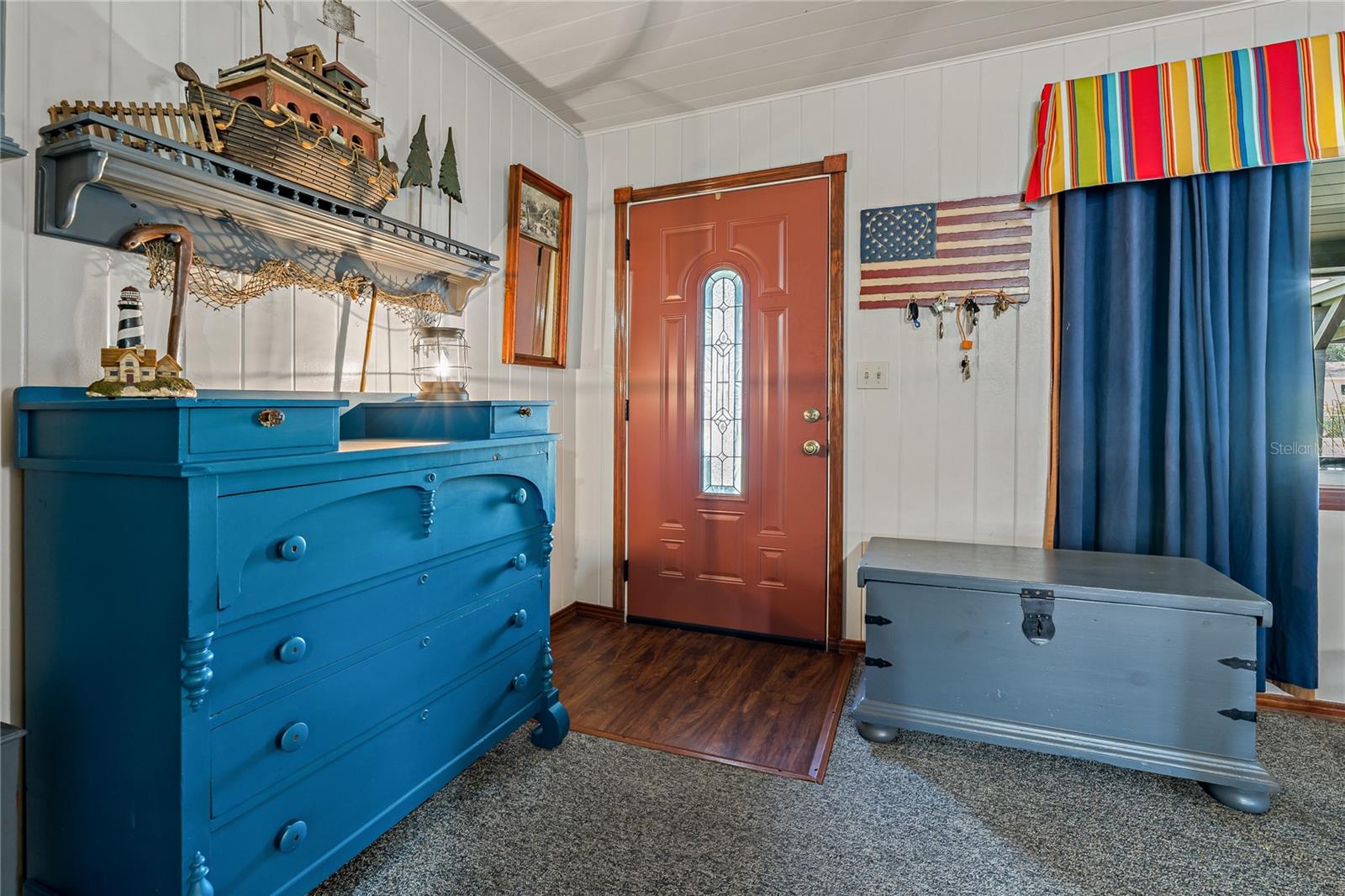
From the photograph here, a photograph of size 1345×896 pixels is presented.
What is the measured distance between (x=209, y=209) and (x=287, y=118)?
29cm

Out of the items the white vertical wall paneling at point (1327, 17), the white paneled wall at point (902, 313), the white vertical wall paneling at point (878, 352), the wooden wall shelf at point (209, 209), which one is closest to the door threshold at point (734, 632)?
the white paneled wall at point (902, 313)

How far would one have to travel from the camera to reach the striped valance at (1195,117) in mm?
2223

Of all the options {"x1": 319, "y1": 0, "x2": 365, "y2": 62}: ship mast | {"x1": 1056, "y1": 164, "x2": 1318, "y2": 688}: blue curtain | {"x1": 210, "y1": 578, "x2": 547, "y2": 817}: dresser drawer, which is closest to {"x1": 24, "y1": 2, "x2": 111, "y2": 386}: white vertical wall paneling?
{"x1": 319, "y1": 0, "x2": 365, "y2": 62}: ship mast

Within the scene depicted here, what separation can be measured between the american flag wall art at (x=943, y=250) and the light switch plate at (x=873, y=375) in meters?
0.25

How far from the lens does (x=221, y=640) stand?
121 centimetres

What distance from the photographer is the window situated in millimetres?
3143

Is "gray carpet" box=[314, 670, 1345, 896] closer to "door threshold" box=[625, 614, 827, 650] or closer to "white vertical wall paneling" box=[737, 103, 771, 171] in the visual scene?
"door threshold" box=[625, 614, 827, 650]

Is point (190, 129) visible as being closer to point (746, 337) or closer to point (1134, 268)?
point (746, 337)

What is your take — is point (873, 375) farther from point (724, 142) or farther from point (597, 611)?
point (597, 611)

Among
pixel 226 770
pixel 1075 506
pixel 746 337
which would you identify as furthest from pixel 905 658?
pixel 226 770

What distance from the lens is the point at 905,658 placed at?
2.15 m

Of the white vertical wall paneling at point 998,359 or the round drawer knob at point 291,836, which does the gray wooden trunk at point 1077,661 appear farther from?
the round drawer knob at point 291,836

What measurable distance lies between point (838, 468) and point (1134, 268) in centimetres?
131

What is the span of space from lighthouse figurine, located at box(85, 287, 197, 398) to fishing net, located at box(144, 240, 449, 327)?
239mm
